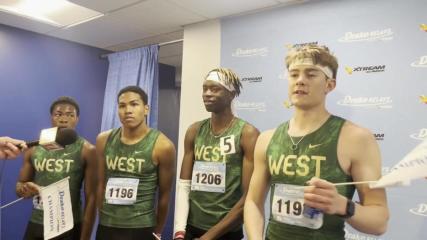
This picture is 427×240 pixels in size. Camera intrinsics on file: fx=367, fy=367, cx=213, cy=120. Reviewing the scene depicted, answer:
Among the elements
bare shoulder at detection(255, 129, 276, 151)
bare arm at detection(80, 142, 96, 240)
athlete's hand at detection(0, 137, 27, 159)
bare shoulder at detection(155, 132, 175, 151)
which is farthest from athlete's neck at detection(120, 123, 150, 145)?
bare shoulder at detection(255, 129, 276, 151)

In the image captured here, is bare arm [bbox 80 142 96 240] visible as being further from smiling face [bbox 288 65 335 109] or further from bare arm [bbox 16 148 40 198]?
smiling face [bbox 288 65 335 109]

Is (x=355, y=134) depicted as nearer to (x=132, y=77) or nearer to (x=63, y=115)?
(x=63, y=115)

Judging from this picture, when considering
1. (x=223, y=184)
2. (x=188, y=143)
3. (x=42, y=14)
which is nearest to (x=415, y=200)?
(x=223, y=184)

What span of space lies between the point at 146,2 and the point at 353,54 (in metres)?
1.70

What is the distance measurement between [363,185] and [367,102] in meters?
1.33

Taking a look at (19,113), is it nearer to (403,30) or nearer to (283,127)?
(283,127)

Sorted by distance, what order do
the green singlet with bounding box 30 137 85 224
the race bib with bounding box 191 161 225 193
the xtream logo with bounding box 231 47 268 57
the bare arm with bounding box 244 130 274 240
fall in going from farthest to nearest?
1. the xtream logo with bounding box 231 47 268 57
2. the green singlet with bounding box 30 137 85 224
3. the race bib with bounding box 191 161 225 193
4. the bare arm with bounding box 244 130 274 240

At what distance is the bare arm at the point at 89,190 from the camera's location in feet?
8.07

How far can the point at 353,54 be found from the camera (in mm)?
2625

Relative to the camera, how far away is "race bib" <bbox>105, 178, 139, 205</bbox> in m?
2.19

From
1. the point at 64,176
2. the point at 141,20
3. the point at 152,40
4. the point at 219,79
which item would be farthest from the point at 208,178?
the point at 152,40

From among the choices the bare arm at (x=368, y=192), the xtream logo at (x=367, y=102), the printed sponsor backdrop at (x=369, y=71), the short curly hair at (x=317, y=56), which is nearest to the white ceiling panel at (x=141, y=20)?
the printed sponsor backdrop at (x=369, y=71)

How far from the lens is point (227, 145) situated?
2.05 meters

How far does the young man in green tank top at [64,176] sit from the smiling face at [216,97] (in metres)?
1.03
